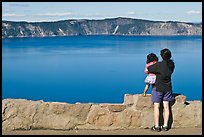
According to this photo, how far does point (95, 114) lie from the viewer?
20.5 feet

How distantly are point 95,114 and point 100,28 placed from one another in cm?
15563

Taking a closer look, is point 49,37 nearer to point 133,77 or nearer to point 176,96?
point 133,77

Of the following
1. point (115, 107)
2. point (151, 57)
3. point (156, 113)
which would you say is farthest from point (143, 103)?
point (151, 57)

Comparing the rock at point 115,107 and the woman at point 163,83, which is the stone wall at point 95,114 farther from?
the woman at point 163,83

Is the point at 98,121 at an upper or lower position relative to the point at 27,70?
upper

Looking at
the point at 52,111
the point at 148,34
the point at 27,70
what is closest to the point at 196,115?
the point at 52,111

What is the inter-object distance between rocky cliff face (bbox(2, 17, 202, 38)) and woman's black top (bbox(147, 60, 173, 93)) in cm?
13061

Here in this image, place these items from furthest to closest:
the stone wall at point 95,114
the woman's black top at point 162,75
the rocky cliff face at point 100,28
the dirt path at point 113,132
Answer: the rocky cliff face at point 100,28, the stone wall at point 95,114, the dirt path at point 113,132, the woman's black top at point 162,75

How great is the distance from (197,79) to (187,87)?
14.3ft

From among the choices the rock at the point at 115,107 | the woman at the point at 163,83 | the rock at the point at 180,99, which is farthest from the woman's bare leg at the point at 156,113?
the rock at the point at 115,107

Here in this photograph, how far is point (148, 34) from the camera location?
527 feet

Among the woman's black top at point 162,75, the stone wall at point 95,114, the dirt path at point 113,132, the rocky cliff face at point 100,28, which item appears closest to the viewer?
the woman's black top at point 162,75

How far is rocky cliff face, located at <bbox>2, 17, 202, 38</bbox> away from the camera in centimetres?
13938

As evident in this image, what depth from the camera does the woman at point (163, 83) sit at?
591 cm
